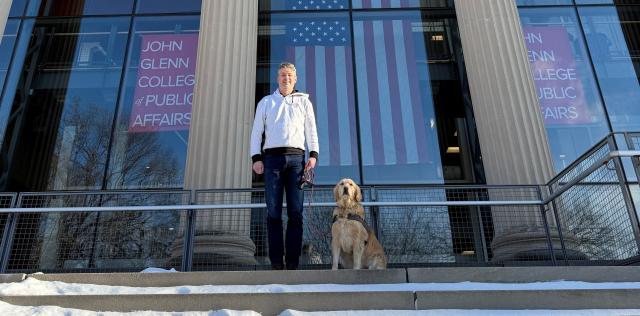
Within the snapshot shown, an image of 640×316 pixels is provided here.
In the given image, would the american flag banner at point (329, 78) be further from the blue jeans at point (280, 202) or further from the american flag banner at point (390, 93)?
the blue jeans at point (280, 202)

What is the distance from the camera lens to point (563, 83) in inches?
443

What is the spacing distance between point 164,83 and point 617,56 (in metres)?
10.3

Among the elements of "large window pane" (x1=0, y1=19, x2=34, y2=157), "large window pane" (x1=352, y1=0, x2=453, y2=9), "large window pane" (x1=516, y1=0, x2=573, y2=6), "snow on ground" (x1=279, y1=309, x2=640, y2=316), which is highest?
"large window pane" (x1=352, y1=0, x2=453, y2=9)

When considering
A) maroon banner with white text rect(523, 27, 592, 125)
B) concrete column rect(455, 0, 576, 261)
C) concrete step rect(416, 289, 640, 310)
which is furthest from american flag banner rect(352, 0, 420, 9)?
concrete step rect(416, 289, 640, 310)

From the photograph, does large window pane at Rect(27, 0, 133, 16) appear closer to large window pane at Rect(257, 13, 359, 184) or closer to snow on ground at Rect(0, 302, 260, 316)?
large window pane at Rect(257, 13, 359, 184)

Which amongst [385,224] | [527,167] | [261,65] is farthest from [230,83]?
[527,167]

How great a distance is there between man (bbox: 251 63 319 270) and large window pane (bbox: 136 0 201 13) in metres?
8.25

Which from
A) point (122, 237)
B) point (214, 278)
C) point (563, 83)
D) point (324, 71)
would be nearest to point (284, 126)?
point (214, 278)

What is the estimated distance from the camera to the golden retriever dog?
5.15m

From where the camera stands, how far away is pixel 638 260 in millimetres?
5195

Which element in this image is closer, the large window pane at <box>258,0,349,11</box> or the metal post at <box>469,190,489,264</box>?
the metal post at <box>469,190,489,264</box>

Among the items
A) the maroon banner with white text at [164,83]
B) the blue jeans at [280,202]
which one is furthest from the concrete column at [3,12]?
the blue jeans at [280,202]

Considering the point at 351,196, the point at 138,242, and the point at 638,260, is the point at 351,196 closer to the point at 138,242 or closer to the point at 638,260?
the point at 638,260

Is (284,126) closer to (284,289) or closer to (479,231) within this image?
(284,289)
